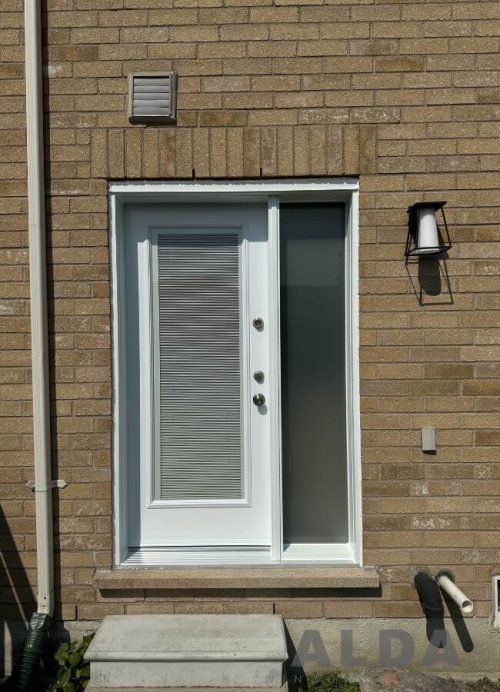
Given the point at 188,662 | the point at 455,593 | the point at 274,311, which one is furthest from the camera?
the point at 274,311

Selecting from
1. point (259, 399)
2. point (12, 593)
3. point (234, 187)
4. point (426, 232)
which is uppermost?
point (234, 187)

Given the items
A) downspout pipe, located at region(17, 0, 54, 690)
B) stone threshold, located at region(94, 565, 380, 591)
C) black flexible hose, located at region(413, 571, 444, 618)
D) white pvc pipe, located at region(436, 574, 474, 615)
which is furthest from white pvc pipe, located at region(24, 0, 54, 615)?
white pvc pipe, located at region(436, 574, 474, 615)

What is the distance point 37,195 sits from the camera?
3.06m

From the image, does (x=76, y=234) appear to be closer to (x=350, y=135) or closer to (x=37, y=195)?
(x=37, y=195)

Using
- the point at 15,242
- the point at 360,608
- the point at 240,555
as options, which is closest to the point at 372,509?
the point at 360,608

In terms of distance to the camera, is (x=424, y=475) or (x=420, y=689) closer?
(x=420, y=689)

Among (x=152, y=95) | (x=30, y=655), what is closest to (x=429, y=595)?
(x=30, y=655)

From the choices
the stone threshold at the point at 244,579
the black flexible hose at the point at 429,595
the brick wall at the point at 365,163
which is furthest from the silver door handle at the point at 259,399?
the black flexible hose at the point at 429,595

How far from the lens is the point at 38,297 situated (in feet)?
10.0

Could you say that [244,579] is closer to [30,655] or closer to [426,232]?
[30,655]

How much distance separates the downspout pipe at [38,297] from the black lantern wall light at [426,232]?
2.08m

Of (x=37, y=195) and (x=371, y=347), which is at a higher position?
(x=37, y=195)

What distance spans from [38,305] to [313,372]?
1.63 meters

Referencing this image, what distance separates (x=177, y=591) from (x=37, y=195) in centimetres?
236
